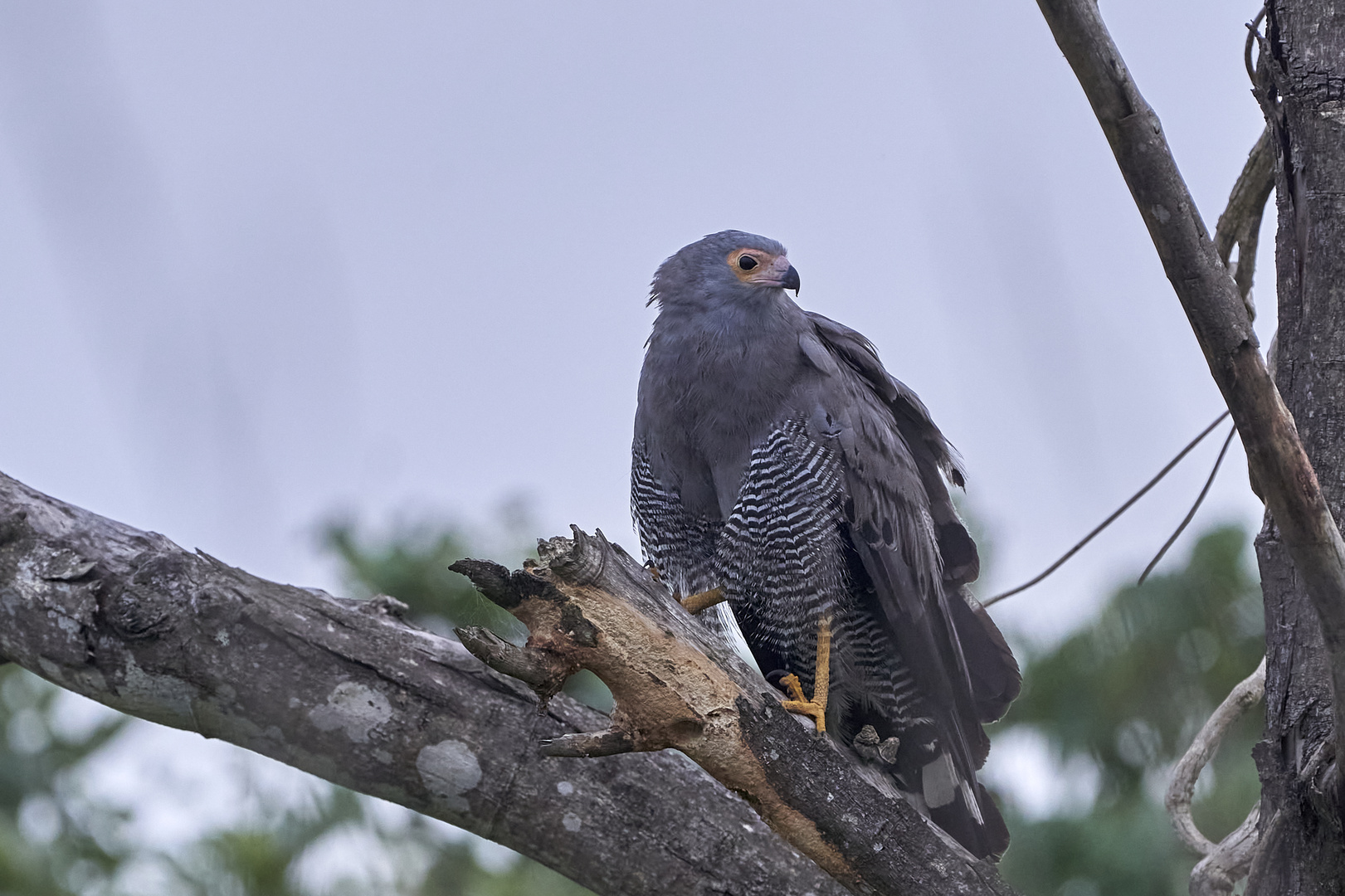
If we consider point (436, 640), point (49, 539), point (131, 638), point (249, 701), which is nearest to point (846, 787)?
point (436, 640)

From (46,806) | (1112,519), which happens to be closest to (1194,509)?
(1112,519)

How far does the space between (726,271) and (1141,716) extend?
4947mm

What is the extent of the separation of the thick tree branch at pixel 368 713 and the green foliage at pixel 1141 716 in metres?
4.14

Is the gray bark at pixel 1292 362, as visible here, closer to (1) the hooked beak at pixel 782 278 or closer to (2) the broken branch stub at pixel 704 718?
(2) the broken branch stub at pixel 704 718

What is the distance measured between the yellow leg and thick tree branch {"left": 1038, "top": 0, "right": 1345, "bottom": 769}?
133 centimetres

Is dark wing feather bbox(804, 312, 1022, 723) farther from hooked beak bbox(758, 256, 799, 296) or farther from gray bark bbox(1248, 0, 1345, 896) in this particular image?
gray bark bbox(1248, 0, 1345, 896)

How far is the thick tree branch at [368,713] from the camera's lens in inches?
114

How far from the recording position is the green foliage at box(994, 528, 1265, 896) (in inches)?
251

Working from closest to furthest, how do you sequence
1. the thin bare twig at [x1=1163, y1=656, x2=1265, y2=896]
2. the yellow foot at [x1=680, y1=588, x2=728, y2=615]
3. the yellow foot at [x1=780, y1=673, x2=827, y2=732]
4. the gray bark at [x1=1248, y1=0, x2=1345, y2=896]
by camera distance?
the gray bark at [x1=1248, y1=0, x2=1345, y2=896] → the yellow foot at [x1=780, y1=673, x2=827, y2=732] → the thin bare twig at [x1=1163, y1=656, x2=1265, y2=896] → the yellow foot at [x1=680, y1=588, x2=728, y2=615]

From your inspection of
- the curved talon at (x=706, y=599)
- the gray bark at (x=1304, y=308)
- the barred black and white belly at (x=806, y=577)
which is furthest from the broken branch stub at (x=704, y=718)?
the curved talon at (x=706, y=599)

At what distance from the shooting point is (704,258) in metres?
4.05

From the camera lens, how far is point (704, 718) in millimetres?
2490

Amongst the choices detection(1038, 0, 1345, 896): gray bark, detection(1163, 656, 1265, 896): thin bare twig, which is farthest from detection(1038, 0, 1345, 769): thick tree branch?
detection(1163, 656, 1265, 896): thin bare twig

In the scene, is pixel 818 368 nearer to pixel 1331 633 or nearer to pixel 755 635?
pixel 755 635
